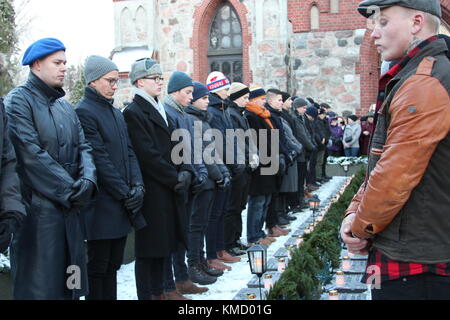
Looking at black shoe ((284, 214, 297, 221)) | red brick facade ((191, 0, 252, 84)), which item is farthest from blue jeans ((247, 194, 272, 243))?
red brick facade ((191, 0, 252, 84))

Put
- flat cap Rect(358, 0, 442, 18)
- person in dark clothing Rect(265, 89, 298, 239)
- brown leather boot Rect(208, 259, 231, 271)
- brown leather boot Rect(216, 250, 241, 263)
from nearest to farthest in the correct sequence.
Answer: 1. flat cap Rect(358, 0, 442, 18)
2. brown leather boot Rect(208, 259, 231, 271)
3. brown leather boot Rect(216, 250, 241, 263)
4. person in dark clothing Rect(265, 89, 298, 239)

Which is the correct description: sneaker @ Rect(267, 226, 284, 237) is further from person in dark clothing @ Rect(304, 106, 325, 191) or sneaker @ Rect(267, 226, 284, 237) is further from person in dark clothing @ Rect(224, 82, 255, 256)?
person in dark clothing @ Rect(304, 106, 325, 191)

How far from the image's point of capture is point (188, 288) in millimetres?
5449

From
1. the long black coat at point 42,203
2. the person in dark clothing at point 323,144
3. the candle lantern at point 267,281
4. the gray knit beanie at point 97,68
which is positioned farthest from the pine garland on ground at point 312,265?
the person in dark clothing at point 323,144

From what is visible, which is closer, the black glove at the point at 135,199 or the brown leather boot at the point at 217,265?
the black glove at the point at 135,199

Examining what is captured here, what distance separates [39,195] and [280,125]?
501 cm

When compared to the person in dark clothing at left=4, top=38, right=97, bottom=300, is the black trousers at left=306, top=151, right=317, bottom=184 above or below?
below

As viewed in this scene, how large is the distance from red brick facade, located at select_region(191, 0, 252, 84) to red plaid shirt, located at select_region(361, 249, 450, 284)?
1419 cm

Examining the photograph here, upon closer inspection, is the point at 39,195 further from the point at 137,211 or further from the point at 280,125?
the point at 280,125

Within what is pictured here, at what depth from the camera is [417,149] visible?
2262mm

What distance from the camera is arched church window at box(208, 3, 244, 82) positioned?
1725 centimetres

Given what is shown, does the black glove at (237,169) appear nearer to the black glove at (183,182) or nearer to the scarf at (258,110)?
the scarf at (258,110)

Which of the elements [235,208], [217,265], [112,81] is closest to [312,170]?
[235,208]

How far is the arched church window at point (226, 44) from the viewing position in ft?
56.6
